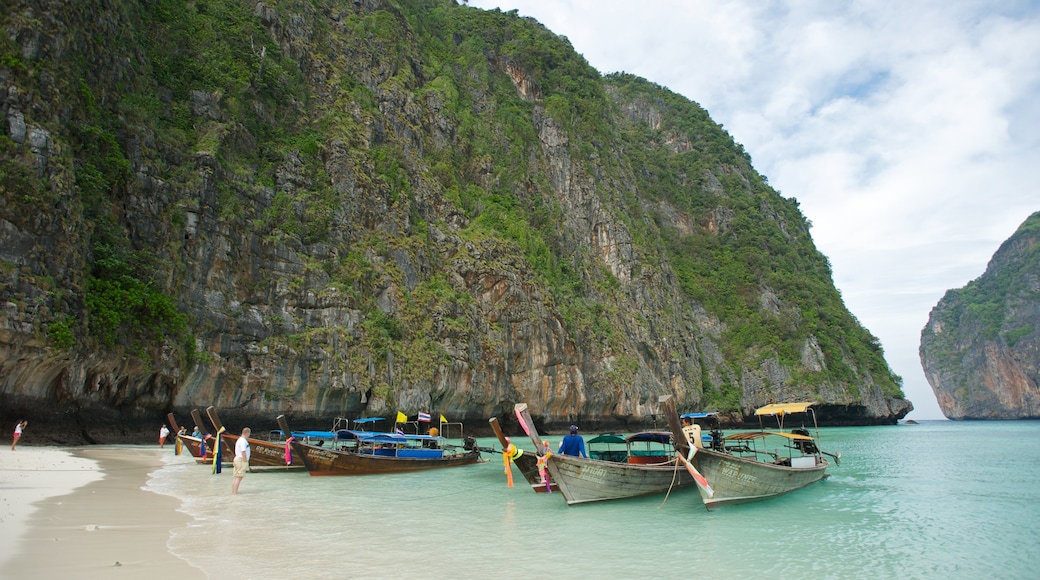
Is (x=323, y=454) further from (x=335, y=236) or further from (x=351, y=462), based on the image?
(x=335, y=236)

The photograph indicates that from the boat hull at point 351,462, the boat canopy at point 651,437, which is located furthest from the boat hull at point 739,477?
the boat hull at point 351,462

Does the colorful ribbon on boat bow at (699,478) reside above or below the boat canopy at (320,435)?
below

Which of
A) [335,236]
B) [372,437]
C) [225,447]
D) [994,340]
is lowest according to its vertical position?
[225,447]

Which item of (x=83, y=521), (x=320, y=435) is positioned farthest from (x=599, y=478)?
(x=320, y=435)

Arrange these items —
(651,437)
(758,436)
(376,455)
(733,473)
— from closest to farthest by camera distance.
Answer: (733,473) < (651,437) < (758,436) < (376,455)

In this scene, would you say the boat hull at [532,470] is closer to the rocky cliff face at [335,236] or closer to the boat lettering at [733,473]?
the boat lettering at [733,473]

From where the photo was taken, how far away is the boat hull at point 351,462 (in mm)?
18750

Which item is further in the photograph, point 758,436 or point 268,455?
point 268,455

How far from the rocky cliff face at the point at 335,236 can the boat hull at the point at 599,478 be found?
63.3ft

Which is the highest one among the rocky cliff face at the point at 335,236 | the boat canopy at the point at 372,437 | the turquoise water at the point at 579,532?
the rocky cliff face at the point at 335,236

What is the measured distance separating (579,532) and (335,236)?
30496 millimetres

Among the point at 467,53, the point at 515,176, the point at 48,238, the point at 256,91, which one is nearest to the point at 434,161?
the point at 515,176

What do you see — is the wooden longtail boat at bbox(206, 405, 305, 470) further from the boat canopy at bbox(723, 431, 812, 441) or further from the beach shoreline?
the boat canopy at bbox(723, 431, 812, 441)

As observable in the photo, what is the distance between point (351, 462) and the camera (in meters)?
19.5
